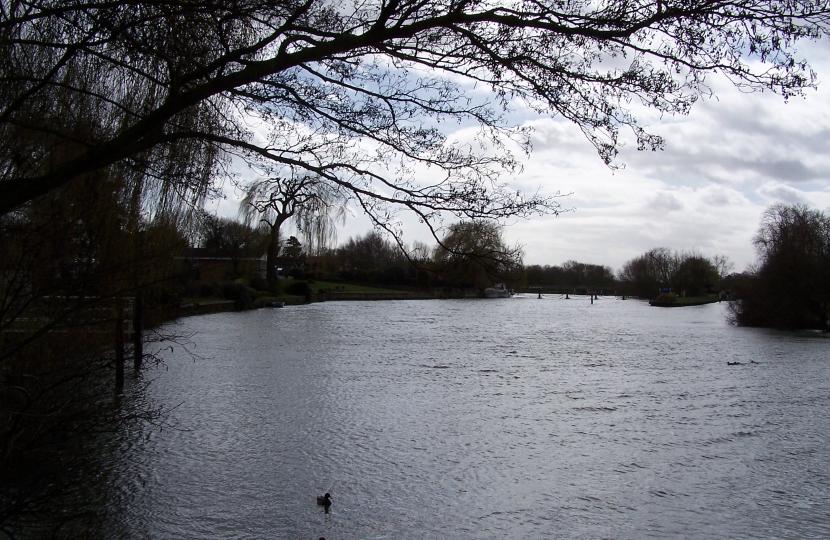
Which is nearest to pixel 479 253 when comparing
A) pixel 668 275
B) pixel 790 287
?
pixel 790 287

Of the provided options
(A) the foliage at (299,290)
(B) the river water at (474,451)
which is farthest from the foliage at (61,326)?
(A) the foliage at (299,290)

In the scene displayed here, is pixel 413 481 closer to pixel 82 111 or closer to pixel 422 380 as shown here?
pixel 82 111

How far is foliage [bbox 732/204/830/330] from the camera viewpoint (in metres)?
26.6

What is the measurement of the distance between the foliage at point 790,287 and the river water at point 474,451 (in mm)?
13989

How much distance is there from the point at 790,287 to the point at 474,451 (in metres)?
25.0

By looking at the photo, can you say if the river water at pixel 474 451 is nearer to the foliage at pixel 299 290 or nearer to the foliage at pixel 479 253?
the foliage at pixel 479 253

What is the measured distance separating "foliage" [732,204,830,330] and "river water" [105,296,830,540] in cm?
1399

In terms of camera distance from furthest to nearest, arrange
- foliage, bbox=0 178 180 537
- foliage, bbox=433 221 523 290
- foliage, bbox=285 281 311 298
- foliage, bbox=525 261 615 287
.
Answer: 1. foliage, bbox=525 261 615 287
2. foliage, bbox=285 281 311 298
3. foliage, bbox=433 221 523 290
4. foliage, bbox=0 178 180 537

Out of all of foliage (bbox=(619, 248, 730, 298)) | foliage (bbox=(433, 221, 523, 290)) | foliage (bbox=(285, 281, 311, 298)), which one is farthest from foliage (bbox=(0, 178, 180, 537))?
foliage (bbox=(619, 248, 730, 298))

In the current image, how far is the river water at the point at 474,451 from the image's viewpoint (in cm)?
520

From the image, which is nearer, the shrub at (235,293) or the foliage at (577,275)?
the shrub at (235,293)

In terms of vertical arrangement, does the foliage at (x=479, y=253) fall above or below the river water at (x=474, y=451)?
above

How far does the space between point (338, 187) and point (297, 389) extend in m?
6.60

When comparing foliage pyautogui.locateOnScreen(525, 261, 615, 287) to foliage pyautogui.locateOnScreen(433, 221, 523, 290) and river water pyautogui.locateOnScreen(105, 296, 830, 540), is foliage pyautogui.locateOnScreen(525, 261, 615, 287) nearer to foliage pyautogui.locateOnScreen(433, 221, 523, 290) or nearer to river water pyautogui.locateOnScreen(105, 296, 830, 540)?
river water pyautogui.locateOnScreen(105, 296, 830, 540)
